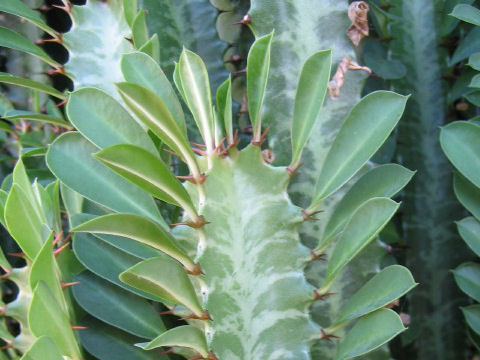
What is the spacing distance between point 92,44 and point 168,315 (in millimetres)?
352

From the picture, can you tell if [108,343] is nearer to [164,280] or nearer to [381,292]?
[164,280]

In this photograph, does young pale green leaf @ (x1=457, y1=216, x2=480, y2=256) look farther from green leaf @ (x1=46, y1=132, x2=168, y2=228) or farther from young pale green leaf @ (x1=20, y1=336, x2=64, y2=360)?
young pale green leaf @ (x1=20, y1=336, x2=64, y2=360)

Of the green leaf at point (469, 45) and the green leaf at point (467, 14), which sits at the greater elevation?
the green leaf at point (469, 45)

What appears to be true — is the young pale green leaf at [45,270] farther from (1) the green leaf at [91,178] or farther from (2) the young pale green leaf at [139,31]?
(2) the young pale green leaf at [139,31]

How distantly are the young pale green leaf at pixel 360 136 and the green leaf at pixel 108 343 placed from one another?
0.24 m

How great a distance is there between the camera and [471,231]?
616 mm

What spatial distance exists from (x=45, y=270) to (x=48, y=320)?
0.04m

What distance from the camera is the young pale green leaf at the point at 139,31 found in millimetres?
586

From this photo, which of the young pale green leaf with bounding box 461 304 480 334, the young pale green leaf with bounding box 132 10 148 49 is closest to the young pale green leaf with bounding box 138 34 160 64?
the young pale green leaf with bounding box 132 10 148 49

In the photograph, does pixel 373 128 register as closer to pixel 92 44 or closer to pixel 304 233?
pixel 304 233

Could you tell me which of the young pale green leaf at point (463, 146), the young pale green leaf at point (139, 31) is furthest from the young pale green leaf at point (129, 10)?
the young pale green leaf at point (463, 146)

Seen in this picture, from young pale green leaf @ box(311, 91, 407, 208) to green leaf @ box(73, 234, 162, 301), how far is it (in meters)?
0.20

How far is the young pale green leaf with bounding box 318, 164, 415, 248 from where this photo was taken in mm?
544

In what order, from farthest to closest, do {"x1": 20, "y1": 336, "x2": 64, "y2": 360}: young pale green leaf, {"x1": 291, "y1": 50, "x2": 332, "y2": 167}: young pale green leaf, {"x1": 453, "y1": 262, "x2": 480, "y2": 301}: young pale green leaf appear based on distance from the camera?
{"x1": 453, "y1": 262, "x2": 480, "y2": 301}: young pale green leaf
{"x1": 291, "y1": 50, "x2": 332, "y2": 167}: young pale green leaf
{"x1": 20, "y1": 336, "x2": 64, "y2": 360}: young pale green leaf
